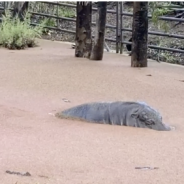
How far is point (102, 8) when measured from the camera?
11.1 meters

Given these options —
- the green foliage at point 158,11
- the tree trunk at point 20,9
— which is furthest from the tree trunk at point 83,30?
the tree trunk at point 20,9

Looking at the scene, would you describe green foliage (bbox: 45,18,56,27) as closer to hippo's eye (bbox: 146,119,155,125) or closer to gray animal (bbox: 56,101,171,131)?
gray animal (bbox: 56,101,171,131)

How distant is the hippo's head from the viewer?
254 inches

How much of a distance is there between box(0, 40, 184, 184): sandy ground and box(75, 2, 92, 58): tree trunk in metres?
0.42

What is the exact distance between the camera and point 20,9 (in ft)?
49.9

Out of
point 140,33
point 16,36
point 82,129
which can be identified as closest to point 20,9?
point 16,36

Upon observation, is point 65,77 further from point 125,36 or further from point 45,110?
point 125,36

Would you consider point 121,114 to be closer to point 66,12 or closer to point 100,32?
point 100,32

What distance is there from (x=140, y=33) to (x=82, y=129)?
14.9 ft

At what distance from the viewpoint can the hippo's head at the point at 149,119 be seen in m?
6.45

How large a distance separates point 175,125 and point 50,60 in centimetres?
469

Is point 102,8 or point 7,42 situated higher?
point 102,8

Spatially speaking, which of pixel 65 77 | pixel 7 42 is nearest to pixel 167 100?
pixel 65 77

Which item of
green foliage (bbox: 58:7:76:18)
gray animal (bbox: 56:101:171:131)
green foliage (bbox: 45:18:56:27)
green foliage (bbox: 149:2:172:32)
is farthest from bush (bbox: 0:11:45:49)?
gray animal (bbox: 56:101:171:131)
